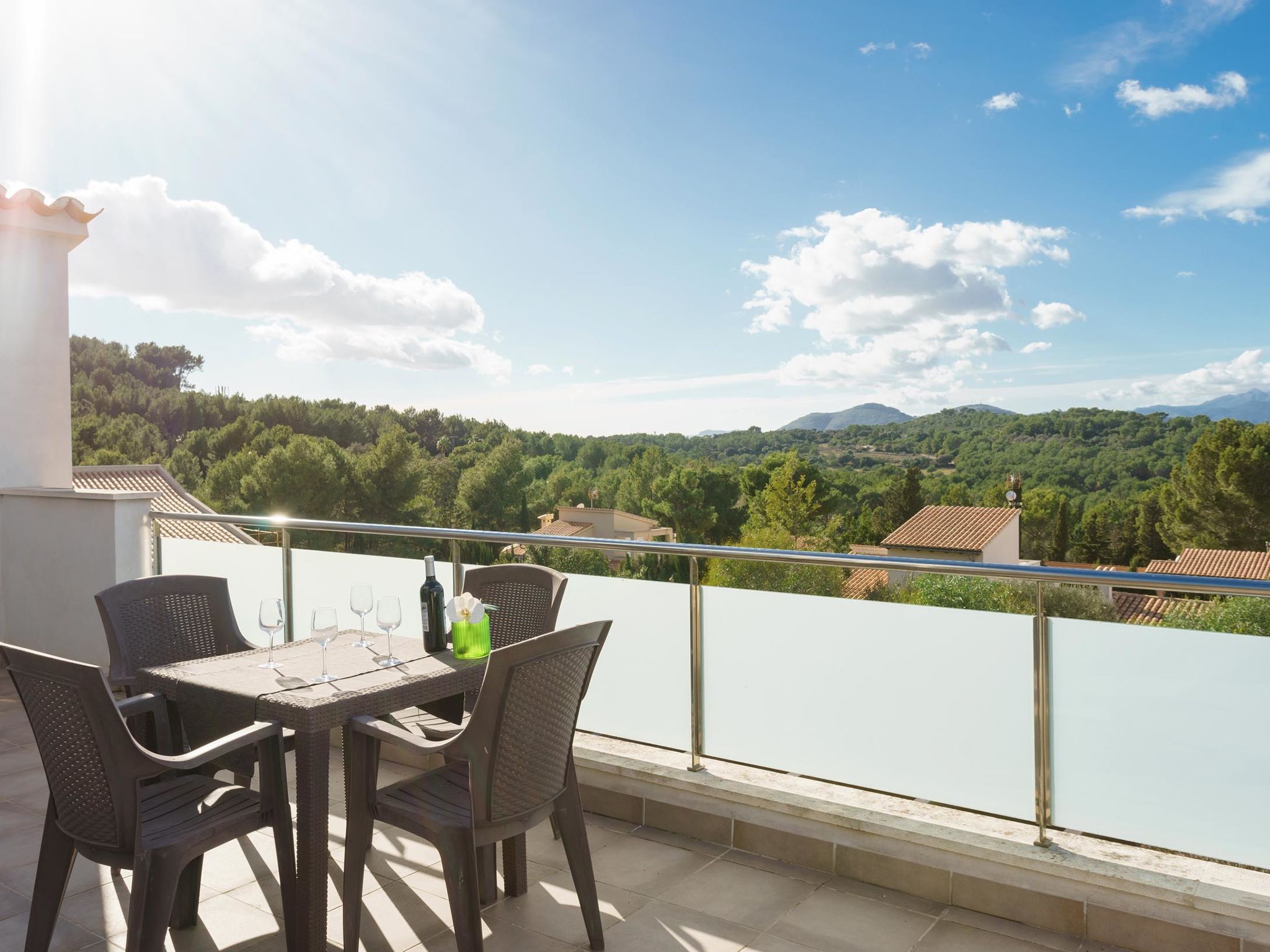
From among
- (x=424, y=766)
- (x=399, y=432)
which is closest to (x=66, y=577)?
(x=424, y=766)

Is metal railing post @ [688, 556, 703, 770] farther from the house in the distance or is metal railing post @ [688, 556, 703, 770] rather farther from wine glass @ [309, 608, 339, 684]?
the house in the distance

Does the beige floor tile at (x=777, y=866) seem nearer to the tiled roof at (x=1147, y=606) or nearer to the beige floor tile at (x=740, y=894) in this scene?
the beige floor tile at (x=740, y=894)

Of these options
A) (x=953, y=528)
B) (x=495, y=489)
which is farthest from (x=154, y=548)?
(x=495, y=489)

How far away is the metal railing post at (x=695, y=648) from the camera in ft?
10.9

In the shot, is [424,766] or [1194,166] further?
[1194,166]

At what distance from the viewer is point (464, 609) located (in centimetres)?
271

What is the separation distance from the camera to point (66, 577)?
546 centimetres

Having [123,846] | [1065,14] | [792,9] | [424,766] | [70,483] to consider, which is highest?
[1065,14]

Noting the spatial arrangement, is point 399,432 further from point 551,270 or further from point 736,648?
point 736,648

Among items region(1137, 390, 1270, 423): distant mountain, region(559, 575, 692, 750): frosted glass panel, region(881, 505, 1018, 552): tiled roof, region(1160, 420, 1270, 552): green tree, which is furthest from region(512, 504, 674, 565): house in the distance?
region(559, 575, 692, 750): frosted glass panel

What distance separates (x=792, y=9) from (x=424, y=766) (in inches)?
1549

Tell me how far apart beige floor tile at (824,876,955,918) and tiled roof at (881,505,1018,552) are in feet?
151

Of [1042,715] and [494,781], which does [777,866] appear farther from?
[494,781]

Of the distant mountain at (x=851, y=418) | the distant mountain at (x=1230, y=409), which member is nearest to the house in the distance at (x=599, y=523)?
the distant mountain at (x=851, y=418)
